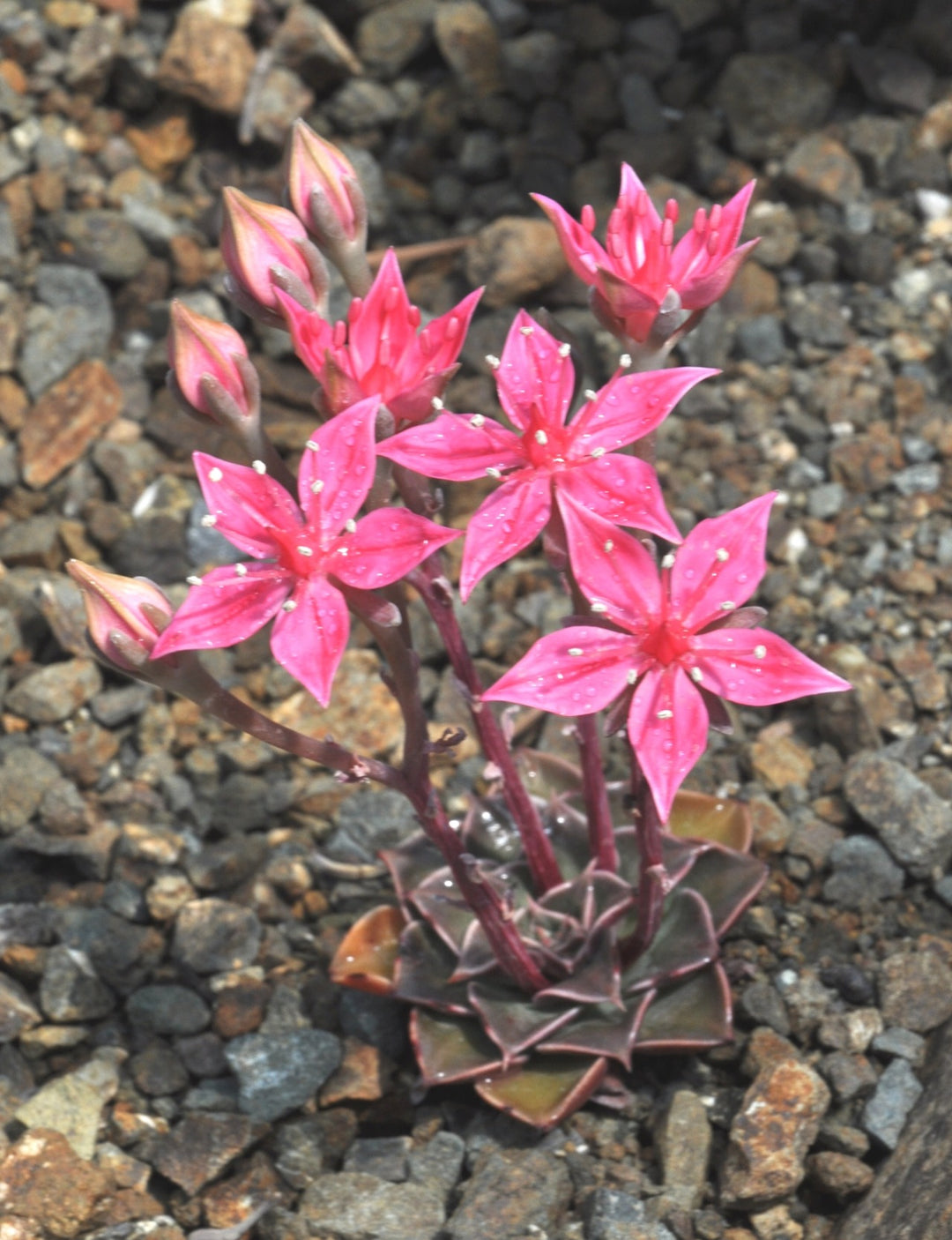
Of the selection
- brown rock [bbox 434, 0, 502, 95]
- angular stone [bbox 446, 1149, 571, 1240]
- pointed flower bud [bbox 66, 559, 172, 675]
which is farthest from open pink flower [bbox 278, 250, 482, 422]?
brown rock [bbox 434, 0, 502, 95]

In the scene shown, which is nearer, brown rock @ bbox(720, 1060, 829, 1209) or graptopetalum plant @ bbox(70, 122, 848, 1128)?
graptopetalum plant @ bbox(70, 122, 848, 1128)

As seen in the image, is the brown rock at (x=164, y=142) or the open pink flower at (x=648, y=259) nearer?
the open pink flower at (x=648, y=259)

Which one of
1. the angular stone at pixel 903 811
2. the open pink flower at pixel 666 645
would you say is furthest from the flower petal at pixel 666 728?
the angular stone at pixel 903 811

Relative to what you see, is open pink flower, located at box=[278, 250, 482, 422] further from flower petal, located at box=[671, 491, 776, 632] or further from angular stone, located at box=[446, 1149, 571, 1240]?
angular stone, located at box=[446, 1149, 571, 1240]

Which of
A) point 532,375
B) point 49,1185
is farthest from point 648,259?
point 49,1185

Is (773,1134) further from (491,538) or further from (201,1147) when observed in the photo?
(491,538)

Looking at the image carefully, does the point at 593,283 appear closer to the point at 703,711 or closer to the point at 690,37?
the point at 703,711

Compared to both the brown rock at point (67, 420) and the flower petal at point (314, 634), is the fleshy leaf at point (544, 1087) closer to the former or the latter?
the flower petal at point (314, 634)

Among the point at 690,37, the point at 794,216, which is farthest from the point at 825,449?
the point at 690,37
